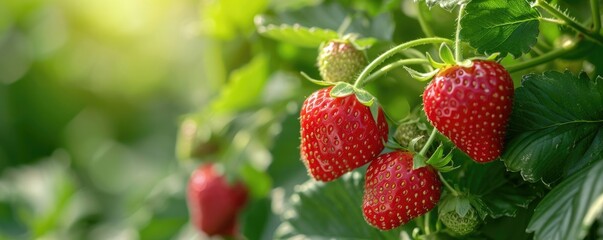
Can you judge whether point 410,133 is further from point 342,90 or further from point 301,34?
point 301,34

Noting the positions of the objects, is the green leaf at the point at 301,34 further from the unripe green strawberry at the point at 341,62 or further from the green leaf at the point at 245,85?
the green leaf at the point at 245,85

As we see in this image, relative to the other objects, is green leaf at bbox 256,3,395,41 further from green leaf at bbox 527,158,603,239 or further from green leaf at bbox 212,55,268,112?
green leaf at bbox 527,158,603,239

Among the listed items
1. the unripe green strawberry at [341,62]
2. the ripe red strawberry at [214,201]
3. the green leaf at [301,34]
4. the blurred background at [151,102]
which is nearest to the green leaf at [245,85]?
the blurred background at [151,102]

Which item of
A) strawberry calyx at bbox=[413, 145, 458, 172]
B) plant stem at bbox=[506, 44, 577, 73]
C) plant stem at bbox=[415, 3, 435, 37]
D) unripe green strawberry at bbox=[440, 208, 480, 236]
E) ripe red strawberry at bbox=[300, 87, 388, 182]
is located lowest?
unripe green strawberry at bbox=[440, 208, 480, 236]

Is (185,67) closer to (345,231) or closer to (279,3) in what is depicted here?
(279,3)

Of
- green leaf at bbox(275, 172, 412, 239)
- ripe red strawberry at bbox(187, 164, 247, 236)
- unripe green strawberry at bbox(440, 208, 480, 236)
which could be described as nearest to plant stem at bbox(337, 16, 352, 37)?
green leaf at bbox(275, 172, 412, 239)
